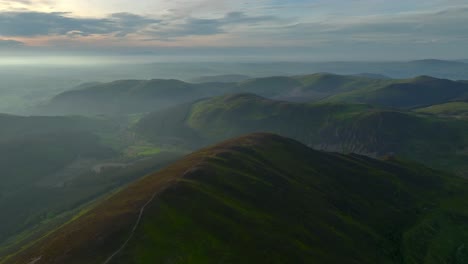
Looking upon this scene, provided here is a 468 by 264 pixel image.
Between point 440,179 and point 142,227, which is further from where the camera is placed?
point 440,179

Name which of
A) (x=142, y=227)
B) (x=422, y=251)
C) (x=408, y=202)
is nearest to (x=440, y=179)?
(x=408, y=202)

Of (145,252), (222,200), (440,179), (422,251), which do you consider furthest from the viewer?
(440,179)

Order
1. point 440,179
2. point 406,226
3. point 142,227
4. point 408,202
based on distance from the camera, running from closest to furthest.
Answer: point 142,227 → point 406,226 → point 408,202 → point 440,179

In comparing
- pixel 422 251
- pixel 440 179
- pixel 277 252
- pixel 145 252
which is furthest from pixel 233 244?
pixel 440 179

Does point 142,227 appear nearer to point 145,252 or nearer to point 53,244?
point 145,252

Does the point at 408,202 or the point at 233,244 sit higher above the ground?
the point at 233,244

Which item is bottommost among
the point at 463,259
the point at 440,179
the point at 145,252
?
the point at 463,259

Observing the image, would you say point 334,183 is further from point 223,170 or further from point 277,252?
point 277,252
